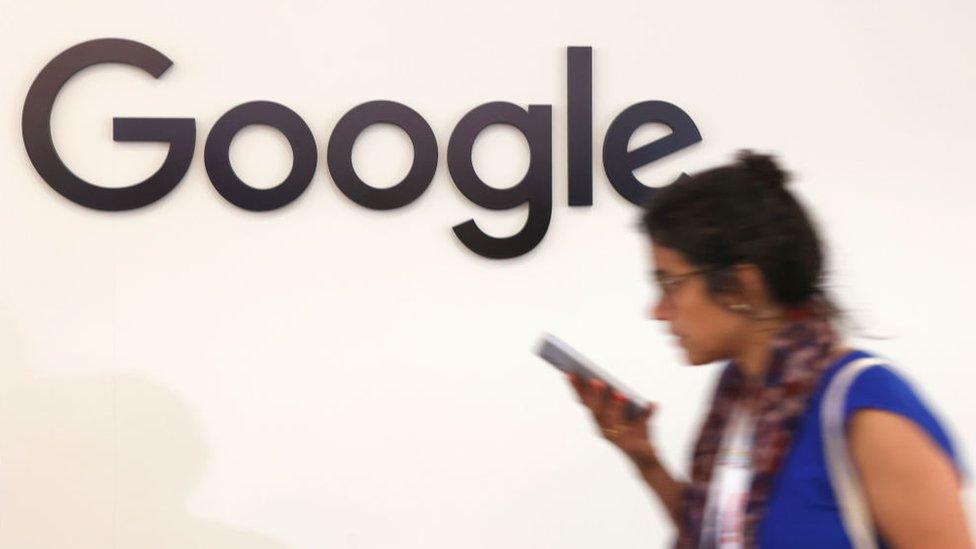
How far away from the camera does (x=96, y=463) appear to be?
2758mm

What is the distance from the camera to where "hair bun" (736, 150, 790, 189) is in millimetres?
1442

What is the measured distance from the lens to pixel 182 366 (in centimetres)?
279

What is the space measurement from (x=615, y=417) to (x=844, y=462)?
17.1 inches

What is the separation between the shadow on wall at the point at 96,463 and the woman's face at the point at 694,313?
1.68 meters

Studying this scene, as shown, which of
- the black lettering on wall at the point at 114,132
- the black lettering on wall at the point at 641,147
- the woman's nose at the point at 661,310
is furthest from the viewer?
the black lettering on wall at the point at 641,147

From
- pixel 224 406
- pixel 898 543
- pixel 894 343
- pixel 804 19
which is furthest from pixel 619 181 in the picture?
pixel 898 543

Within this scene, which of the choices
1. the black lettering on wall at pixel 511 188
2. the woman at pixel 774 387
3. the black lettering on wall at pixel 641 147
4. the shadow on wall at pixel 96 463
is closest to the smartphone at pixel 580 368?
the woman at pixel 774 387

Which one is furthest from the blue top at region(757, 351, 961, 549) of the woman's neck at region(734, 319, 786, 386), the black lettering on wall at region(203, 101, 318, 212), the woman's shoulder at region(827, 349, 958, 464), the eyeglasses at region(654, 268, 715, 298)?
the black lettering on wall at region(203, 101, 318, 212)

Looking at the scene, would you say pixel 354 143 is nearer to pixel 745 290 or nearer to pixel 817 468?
pixel 745 290

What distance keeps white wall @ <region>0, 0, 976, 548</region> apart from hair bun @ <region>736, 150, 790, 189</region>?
1412 millimetres

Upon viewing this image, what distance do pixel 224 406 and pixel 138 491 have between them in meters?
0.31

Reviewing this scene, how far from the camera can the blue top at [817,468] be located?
4.23 ft

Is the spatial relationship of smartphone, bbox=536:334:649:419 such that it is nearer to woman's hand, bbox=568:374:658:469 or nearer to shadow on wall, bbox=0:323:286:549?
woman's hand, bbox=568:374:658:469

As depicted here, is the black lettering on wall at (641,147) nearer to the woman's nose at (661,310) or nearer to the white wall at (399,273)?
the white wall at (399,273)
